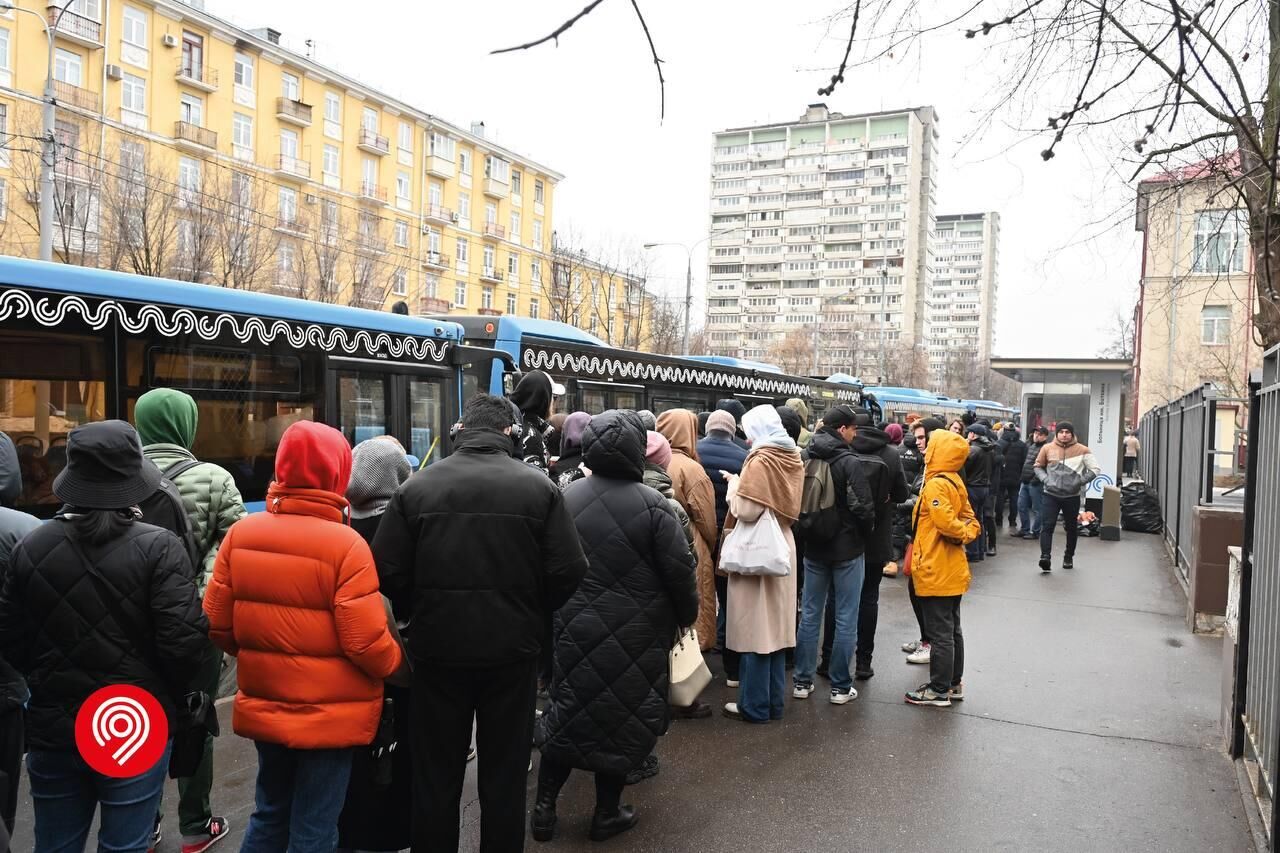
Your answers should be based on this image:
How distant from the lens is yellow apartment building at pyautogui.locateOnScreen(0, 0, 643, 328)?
878 inches

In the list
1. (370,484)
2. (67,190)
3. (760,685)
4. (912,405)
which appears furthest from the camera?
(912,405)

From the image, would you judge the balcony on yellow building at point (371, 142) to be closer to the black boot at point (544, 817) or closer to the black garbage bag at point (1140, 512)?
the black garbage bag at point (1140, 512)

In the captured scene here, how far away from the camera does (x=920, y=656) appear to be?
6.81 metres

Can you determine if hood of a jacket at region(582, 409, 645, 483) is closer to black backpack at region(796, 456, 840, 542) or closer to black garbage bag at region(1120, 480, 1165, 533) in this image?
black backpack at region(796, 456, 840, 542)

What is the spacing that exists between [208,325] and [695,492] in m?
4.79

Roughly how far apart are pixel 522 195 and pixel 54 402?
55.5 metres

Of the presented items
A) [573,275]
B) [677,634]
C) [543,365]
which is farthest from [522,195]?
[677,634]

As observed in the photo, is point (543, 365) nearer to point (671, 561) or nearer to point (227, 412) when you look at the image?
point (227, 412)

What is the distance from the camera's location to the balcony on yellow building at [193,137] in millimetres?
36062

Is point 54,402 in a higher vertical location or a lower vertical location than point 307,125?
lower

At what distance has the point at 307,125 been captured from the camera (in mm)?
44312

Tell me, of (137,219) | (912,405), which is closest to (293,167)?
(137,219)

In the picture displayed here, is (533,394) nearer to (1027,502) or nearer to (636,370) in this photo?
(636,370)

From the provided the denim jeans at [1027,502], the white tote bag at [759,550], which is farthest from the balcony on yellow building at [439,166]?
the white tote bag at [759,550]
